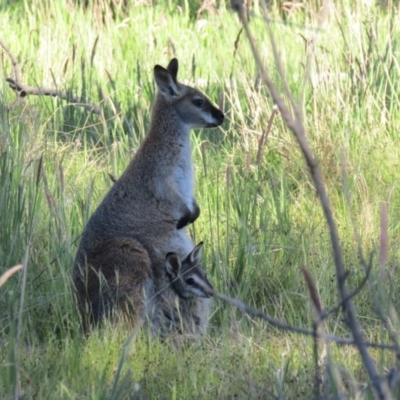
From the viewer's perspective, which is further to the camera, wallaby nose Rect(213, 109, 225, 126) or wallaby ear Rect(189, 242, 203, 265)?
wallaby nose Rect(213, 109, 225, 126)

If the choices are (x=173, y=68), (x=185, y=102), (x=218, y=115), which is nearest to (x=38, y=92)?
(x=173, y=68)

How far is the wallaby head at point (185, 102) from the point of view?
4.77 metres

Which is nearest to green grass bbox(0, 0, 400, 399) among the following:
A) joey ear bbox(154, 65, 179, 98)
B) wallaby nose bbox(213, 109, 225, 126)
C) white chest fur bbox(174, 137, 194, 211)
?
white chest fur bbox(174, 137, 194, 211)

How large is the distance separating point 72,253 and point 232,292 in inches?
28.4

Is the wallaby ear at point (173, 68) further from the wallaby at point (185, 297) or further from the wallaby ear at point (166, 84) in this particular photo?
the wallaby at point (185, 297)

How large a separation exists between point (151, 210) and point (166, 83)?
0.91 m

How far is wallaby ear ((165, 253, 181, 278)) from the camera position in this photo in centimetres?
376

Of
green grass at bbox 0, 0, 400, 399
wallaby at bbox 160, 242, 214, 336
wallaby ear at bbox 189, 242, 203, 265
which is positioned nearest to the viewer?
green grass at bbox 0, 0, 400, 399

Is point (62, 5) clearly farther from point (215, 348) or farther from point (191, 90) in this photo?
point (215, 348)

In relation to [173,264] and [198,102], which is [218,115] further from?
[173,264]

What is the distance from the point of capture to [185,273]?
12.3 ft

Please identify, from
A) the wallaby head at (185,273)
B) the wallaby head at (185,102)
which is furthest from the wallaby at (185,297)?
the wallaby head at (185,102)

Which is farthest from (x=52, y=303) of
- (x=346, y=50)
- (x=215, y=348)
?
(x=346, y=50)

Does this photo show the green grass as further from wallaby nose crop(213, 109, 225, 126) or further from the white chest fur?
wallaby nose crop(213, 109, 225, 126)
